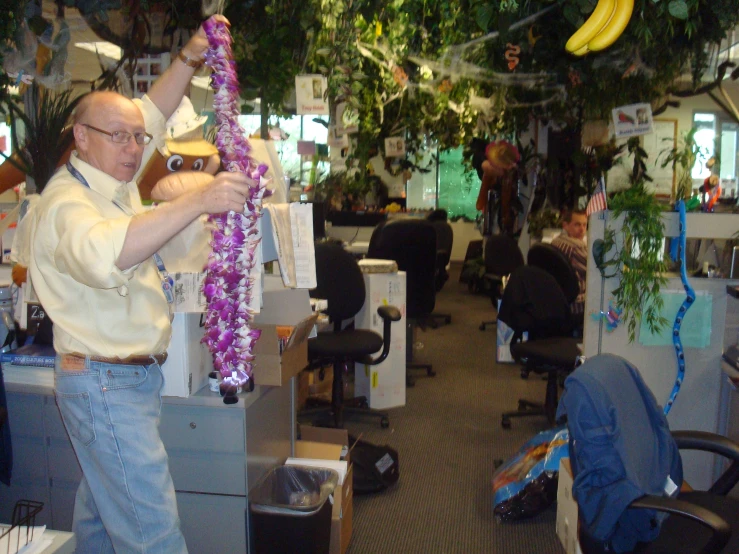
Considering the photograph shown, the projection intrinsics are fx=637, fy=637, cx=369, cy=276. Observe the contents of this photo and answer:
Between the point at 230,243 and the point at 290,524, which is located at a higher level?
the point at 230,243

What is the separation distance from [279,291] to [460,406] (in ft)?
6.91

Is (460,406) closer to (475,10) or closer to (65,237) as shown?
(475,10)

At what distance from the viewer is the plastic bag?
2736 mm

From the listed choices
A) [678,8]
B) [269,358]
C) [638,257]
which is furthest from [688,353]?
[269,358]

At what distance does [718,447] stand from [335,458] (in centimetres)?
146

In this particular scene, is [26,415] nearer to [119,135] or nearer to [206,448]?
[206,448]

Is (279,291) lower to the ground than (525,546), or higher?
higher

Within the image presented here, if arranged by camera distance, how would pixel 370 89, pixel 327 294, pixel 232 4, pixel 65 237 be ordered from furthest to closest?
1. pixel 370 89
2. pixel 327 294
3. pixel 232 4
4. pixel 65 237

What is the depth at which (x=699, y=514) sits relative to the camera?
1.55 m

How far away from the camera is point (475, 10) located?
288 cm

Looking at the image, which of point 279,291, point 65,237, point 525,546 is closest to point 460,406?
point 525,546

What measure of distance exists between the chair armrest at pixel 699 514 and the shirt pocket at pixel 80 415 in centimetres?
139

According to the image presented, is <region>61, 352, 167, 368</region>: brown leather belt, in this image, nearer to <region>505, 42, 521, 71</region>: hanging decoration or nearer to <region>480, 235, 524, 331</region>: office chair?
<region>505, 42, 521, 71</region>: hanging decoration

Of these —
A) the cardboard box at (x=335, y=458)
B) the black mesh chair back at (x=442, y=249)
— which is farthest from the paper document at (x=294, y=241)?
the black mesh chair back at (x=442, y=249)
